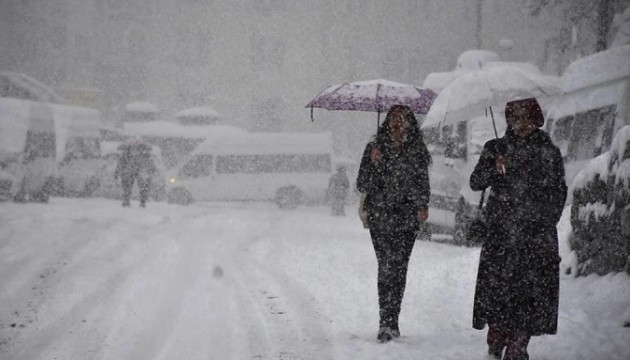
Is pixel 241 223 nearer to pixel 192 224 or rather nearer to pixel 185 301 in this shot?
pixel 192 224

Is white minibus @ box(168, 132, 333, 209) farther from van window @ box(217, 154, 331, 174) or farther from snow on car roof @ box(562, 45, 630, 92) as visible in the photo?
snow on car roof @ box(562, 45, 630, 92)

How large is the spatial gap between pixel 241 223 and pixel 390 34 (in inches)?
1021

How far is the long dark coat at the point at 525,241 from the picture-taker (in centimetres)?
448

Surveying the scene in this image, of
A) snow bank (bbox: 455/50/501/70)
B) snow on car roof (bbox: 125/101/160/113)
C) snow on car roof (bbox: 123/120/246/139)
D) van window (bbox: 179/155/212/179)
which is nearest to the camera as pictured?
snow bank (bbox: 455/50/501/70)

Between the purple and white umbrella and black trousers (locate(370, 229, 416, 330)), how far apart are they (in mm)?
1615

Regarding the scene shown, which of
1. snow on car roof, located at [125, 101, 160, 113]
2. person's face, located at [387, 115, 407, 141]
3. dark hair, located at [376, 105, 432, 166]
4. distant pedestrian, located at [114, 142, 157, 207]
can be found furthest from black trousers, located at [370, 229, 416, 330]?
snow on car roof, located at [125, 101, 160, 113]

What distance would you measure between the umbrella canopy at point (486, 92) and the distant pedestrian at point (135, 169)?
521 inches

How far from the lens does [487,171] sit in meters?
4.78

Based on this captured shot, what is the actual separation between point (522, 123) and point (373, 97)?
2.17 meters

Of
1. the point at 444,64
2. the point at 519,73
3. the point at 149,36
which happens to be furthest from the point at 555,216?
the point at 149,36

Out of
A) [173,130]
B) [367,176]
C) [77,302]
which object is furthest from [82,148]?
[367,176]


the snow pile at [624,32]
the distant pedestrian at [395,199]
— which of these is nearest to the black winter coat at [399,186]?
the distant pedestrian at [395,199]

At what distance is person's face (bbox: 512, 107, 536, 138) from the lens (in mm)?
4586

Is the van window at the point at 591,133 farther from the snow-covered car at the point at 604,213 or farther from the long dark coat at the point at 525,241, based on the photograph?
the long dark coat at the point at 525,241
